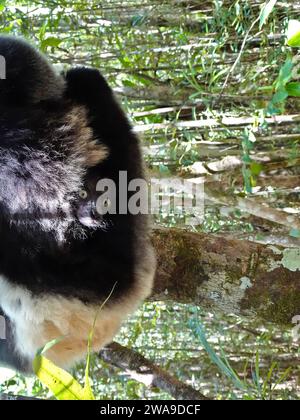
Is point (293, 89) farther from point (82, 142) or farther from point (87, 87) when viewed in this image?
point (87, 87)

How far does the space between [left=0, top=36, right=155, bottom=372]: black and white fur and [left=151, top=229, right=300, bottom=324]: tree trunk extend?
84mm

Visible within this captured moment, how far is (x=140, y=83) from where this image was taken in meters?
2.97

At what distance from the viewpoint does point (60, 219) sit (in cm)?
142

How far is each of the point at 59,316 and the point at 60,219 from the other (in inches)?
11.6

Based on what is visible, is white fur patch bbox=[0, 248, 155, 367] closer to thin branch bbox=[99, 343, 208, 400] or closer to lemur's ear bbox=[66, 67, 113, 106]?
thin branch bbox=[99, 343, 208, 400]

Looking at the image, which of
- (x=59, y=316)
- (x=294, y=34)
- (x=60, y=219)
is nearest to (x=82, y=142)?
(x=60, y=219)

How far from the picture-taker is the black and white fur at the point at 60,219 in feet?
4.61

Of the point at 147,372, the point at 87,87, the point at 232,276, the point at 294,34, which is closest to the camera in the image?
the point at 294,34

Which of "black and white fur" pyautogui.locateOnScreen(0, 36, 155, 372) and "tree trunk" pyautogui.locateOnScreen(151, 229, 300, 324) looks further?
"tree trunk" pyautogui.locateOnScreen(151, 229, 300, 324)

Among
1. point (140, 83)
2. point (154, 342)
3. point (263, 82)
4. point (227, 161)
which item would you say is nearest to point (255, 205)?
point (227, 161)

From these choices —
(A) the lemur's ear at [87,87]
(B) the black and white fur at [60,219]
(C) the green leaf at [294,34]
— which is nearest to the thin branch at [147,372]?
(B) the black and white fur at [60,219]

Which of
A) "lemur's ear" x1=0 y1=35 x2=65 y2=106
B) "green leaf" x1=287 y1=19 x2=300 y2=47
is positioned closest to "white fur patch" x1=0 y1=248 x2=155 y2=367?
"lemur's ear" x1=0 y1=35 x2=65 y2=106

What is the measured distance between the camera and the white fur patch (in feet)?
4.96
